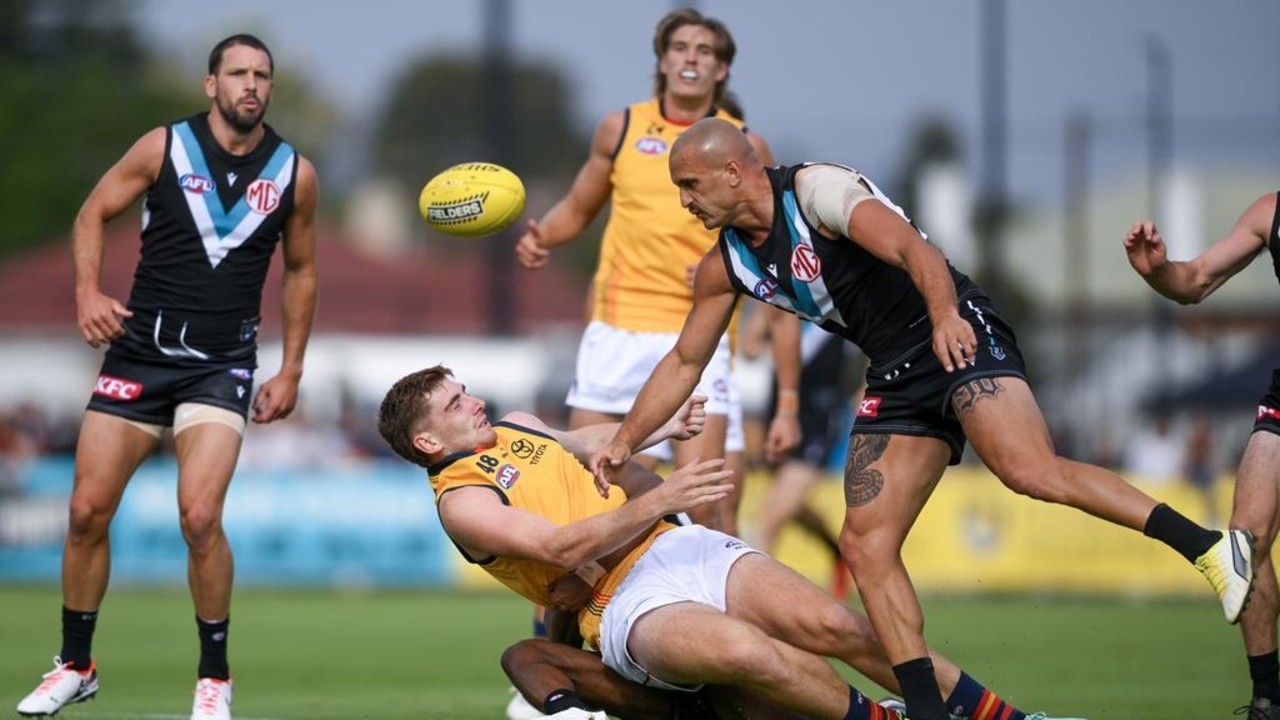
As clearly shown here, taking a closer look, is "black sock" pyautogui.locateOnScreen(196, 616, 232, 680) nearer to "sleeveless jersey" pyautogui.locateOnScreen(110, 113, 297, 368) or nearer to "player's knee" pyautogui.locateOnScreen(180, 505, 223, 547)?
"player's knee" pyautogui.locateOnScreen(180, 505, 223, 547)

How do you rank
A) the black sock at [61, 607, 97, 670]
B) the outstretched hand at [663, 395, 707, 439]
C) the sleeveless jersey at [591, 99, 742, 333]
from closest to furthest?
the outstretched hand at [663, 395, 707, 439] < the black sock at [61, 607, 97, 670] < the sleeveless jersey at [591, 99, 742, 333]

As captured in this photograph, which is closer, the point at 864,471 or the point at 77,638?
the point at 864,471

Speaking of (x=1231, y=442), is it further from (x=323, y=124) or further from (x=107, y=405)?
(x=323, y=124)

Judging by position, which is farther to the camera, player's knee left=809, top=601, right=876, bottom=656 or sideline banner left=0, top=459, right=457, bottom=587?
sideline banner left=0, top=459, right=457, bottom=587

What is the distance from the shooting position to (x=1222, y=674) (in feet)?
34.9

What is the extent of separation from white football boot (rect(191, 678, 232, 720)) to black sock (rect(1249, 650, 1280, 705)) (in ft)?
14.8

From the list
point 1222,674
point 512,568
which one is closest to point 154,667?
point 512,568

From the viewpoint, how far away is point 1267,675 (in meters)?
7.15

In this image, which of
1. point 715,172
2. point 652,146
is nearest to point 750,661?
point 715,172

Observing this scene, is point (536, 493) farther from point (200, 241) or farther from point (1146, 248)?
point (1146, 248)

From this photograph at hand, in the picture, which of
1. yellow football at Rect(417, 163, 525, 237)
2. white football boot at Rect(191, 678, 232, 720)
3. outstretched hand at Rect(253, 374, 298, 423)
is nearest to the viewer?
white football boot at Rect(191, 678, 232, 720)

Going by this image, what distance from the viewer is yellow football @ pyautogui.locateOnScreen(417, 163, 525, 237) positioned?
7.83 meters

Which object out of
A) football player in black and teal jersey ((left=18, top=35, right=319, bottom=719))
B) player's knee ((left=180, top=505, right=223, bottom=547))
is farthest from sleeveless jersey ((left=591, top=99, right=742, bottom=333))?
player's knee ((left=180, top=505, right=223, bottom=547))

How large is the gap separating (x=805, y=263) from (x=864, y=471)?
86 centimetres
